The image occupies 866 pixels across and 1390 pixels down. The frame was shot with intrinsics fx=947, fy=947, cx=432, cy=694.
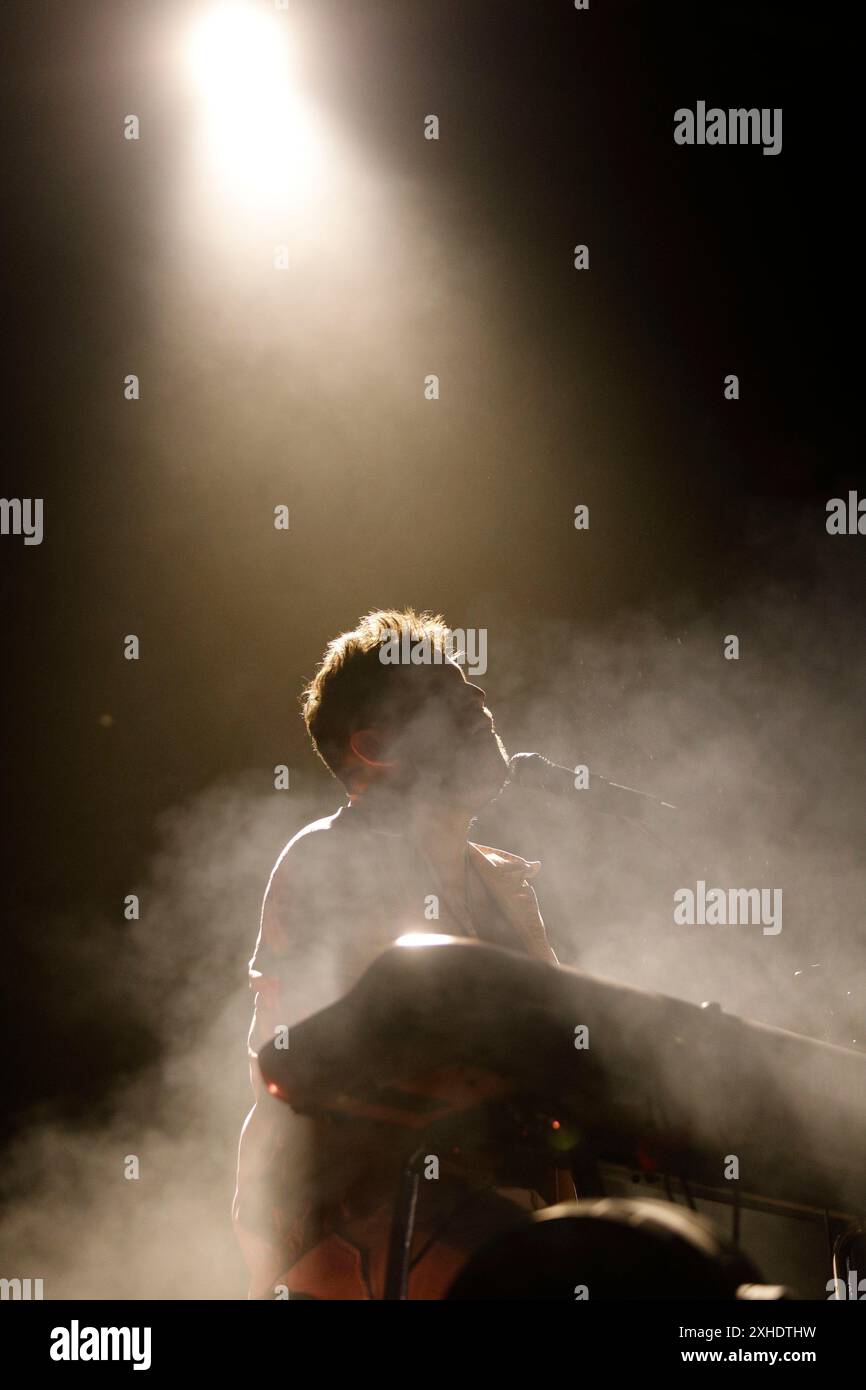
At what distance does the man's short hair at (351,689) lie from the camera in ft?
5.08

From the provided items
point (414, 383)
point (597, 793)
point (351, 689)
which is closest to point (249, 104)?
point (414, 383)

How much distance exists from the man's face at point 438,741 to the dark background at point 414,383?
128 cm

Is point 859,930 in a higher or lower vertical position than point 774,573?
lower

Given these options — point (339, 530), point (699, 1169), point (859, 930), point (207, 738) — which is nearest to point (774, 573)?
point (859, 930)

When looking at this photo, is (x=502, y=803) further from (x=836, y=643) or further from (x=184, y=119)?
(x=184, y=119)

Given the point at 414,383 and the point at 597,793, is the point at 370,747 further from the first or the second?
the point at 414,383

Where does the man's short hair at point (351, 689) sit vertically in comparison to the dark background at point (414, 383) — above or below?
below

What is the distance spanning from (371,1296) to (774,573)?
88.2 inches

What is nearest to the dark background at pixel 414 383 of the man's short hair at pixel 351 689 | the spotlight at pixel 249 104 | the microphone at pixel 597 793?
the spotlight at pixel 249 104

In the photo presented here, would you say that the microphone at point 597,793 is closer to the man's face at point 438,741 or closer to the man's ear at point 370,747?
the man's face at point 438,741

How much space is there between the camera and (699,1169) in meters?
1.00

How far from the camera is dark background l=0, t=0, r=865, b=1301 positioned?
Result: 2809 millimetres

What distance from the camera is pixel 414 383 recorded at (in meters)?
2.92

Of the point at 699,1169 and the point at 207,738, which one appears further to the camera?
the point at 207,738
